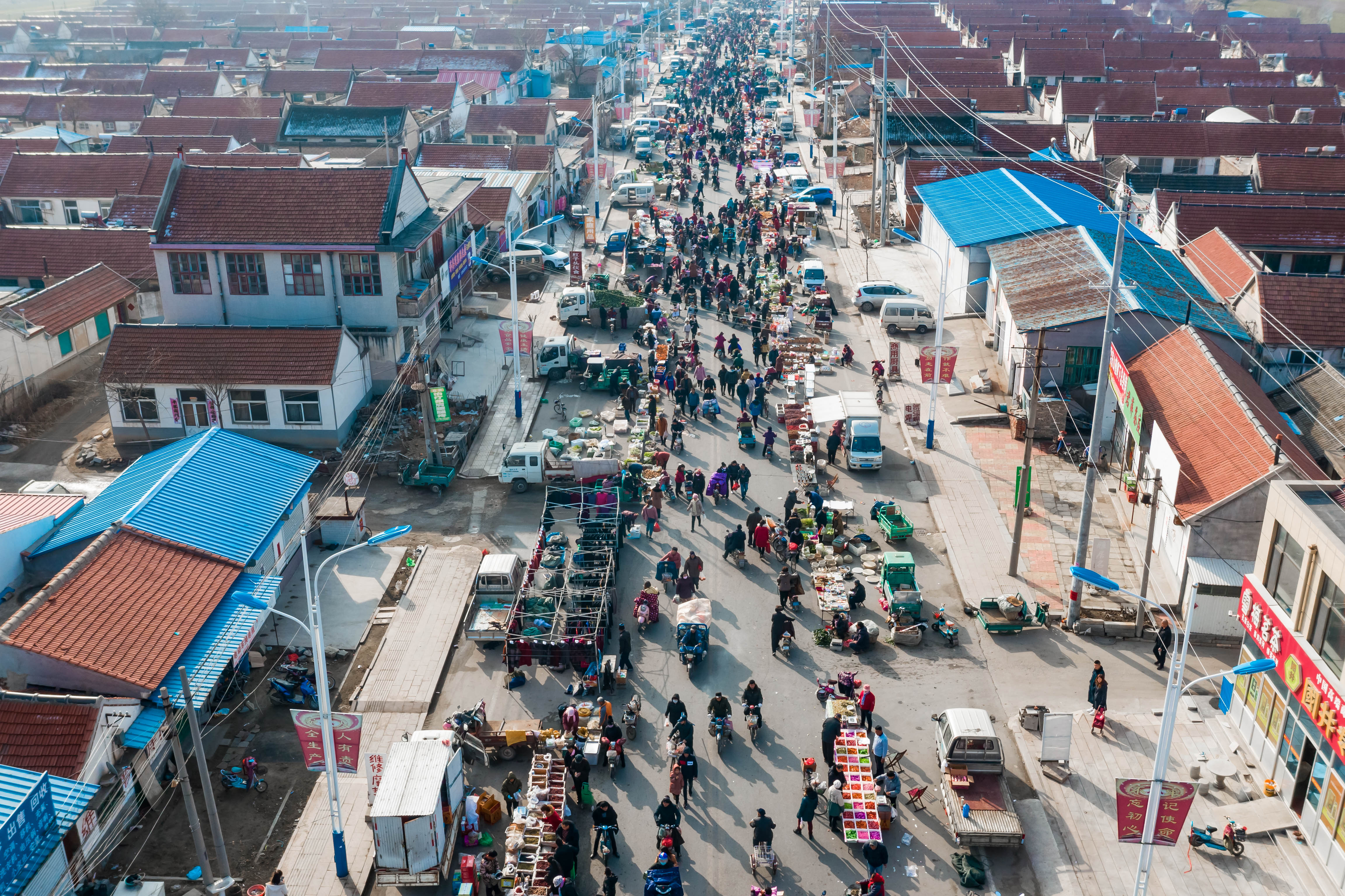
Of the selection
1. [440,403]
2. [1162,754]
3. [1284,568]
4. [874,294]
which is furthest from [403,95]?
[1162,754]

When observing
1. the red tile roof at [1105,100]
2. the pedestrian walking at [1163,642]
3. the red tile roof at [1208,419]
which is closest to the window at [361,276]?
the red tile roof at [1208,419]

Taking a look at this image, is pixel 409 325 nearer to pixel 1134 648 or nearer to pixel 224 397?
pixel 224 397

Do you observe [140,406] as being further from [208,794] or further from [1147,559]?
[1147,559]

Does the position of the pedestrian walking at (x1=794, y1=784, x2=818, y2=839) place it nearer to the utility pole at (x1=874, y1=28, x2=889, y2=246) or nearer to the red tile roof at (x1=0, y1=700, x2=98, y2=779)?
the red tile roof at (x1=0, y1=700, x2=98, y2=779)

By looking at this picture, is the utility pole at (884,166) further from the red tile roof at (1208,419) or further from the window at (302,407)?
the window at (302,407)

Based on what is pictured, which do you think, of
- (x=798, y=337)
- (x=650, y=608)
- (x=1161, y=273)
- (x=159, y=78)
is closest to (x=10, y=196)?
(x=159, y=78)
